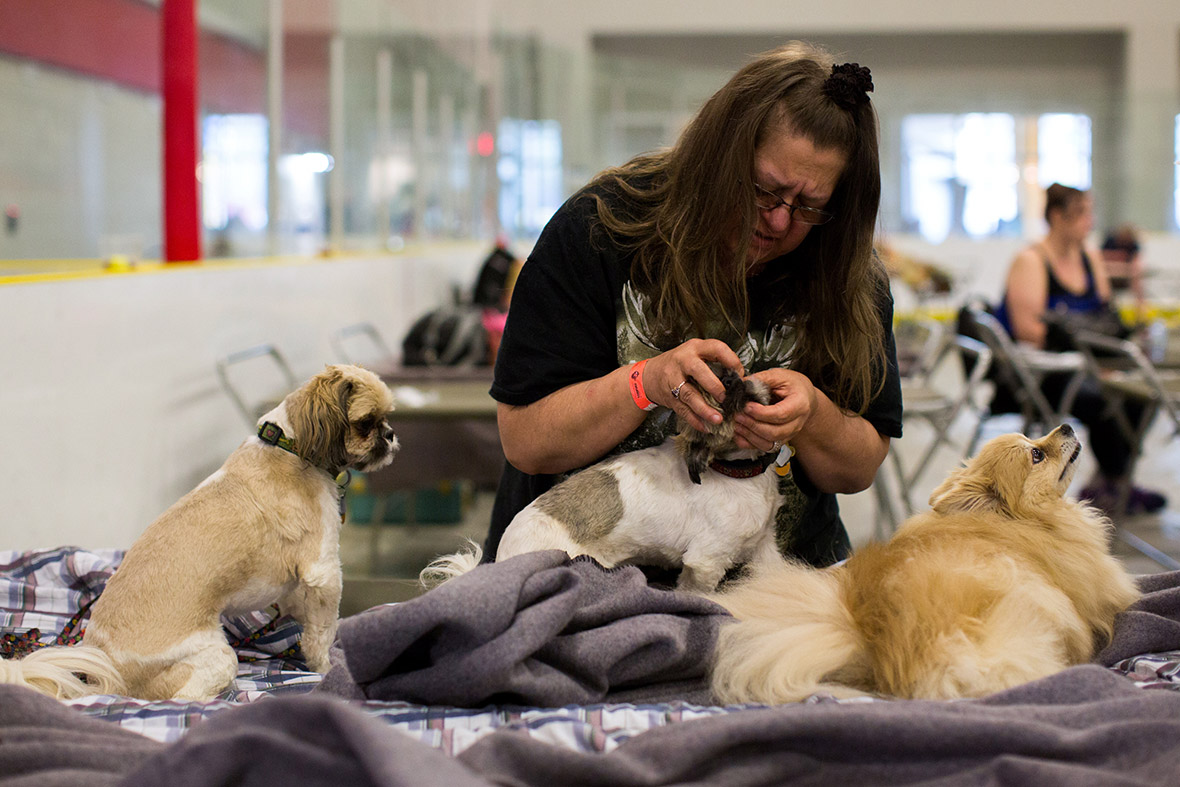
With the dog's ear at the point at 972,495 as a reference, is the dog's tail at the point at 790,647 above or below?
below

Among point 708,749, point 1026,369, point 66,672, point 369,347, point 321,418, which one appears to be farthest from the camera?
point 369,347

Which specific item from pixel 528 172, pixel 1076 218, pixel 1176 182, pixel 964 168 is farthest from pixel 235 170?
pixel 1176 182

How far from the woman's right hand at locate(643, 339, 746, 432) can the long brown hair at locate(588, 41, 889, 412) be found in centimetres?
15

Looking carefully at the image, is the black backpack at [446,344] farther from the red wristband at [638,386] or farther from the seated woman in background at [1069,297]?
the red wristband at [638,386]

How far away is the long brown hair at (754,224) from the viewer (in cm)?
129

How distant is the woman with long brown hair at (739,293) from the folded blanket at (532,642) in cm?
26

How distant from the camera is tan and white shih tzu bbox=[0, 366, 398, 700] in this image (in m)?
1.31

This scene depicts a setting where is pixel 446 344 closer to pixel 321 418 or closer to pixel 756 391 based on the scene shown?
pixel 321 418

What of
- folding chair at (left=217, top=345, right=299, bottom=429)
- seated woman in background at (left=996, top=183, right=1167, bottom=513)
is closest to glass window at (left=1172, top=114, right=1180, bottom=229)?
seated woman in background at (left=996, top=183, right=1167, bottom=513)

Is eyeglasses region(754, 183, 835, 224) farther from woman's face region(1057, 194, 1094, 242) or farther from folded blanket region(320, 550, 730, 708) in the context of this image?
woman's face region(1057, 194, 1094, 242)

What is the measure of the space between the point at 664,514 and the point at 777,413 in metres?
0.22

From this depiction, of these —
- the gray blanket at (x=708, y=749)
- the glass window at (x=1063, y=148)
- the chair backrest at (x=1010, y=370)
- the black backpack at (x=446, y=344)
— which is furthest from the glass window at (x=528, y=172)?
the gray blanket at (x=708, y=749)

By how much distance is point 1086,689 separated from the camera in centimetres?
98

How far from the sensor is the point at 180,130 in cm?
349
